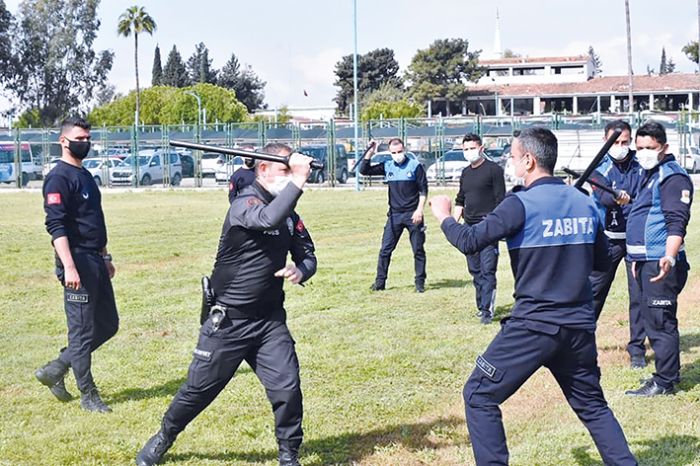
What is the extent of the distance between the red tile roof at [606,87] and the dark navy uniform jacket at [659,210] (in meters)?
83.4

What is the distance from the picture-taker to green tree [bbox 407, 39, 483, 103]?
90.8 metres

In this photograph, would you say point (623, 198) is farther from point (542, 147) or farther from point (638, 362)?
point (542, 147)

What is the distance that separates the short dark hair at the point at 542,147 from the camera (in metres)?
5.12

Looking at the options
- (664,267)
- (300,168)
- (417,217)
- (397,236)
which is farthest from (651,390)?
(397,236)

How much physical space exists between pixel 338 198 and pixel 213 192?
274 inches

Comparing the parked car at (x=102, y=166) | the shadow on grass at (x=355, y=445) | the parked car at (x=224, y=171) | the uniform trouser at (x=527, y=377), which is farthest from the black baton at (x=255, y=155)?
the parked car at (x=102, y=166)

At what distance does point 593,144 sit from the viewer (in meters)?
40.8

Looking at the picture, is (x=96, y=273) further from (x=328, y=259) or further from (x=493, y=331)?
(x=328, y=259)

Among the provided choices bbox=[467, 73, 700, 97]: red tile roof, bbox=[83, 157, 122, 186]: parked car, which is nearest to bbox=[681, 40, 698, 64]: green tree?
bbox=[467, 73, 700, 97]: red tile roof

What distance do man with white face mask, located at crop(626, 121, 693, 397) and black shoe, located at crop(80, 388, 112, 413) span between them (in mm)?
4018

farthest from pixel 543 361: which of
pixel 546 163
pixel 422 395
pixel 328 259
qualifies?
pixel 328 259

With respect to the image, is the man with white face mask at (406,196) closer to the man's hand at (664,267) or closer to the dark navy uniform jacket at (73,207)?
the man's hand at (664,267)

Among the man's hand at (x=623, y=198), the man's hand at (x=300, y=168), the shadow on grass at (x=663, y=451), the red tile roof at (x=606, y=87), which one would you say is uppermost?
the red tile roof at (x=606, y=87)

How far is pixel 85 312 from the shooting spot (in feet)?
23.6
